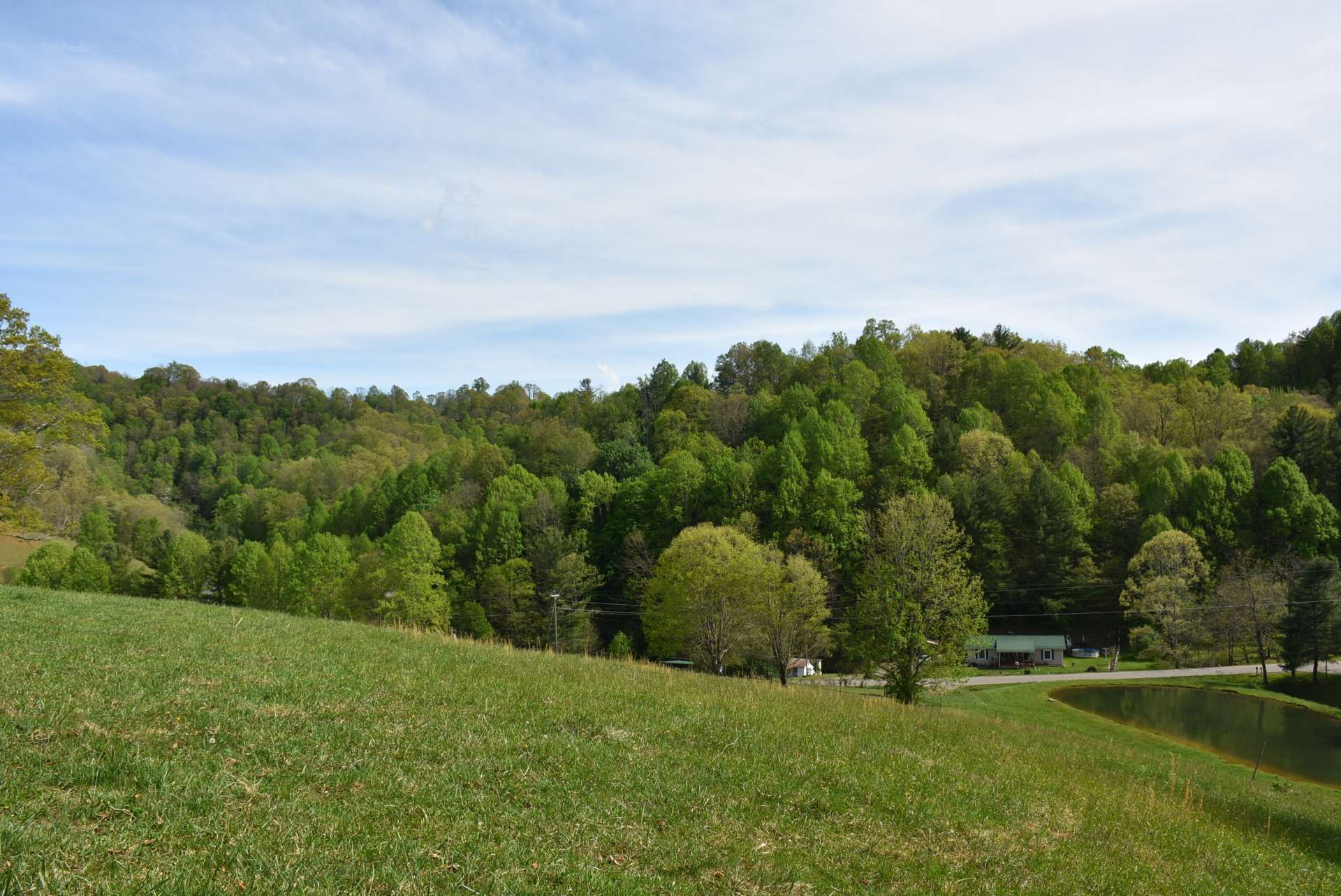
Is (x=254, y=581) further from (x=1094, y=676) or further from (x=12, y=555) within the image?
(x=1094, y=676)

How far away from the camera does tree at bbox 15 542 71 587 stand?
76.5 metres

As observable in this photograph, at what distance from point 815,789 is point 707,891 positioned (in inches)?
141

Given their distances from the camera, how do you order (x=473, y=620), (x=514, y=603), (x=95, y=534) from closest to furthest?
(x=473, y=620) < (x=514, y=603) < (x=95, y=534)

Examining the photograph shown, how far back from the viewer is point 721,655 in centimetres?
4788

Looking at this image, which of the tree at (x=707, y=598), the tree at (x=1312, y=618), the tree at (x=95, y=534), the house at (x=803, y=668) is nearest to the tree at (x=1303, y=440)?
the tree at (x=1312, y=618)

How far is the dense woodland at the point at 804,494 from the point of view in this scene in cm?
6988

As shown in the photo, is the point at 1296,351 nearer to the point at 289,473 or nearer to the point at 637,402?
the point at 637,402

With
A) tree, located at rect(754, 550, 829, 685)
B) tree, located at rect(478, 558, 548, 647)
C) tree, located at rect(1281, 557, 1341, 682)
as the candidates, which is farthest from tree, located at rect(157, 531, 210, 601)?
tree, located at rect(1281, 557, 1341, 682)

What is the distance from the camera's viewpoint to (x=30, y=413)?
87.7 ft

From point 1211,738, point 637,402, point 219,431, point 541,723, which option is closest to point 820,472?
point 1211,738

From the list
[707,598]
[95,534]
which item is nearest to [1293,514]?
[707,598]

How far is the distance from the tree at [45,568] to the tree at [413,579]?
3369 cm

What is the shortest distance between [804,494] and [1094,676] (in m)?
28.6

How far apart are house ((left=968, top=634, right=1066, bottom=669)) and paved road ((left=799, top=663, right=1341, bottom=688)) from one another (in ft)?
19.4
